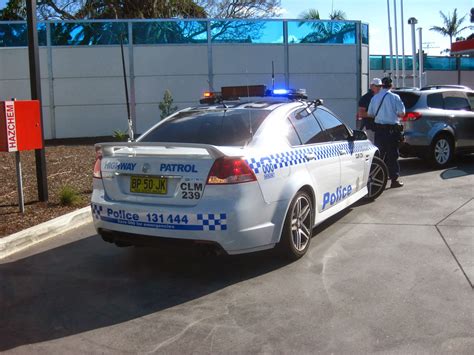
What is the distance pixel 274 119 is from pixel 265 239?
124cm

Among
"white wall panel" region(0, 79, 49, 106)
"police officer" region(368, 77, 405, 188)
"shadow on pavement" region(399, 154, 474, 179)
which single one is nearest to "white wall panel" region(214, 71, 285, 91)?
"white wall panel" region(0, 79, 49, 106)

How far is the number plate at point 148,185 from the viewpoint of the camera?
446 centimetres

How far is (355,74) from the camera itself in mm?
18141

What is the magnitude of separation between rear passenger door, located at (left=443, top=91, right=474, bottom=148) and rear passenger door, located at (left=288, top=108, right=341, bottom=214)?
5447 millimetres

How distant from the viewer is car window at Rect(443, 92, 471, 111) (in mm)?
10461

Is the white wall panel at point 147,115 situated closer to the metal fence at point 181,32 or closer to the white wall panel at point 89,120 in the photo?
the white wall panel at point 89,120

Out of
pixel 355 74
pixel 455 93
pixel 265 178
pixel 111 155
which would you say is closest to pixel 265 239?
pixel 265 178

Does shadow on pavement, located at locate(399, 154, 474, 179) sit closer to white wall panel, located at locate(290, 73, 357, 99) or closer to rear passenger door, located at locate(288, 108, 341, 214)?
rear passenger door, located at locate(288, 108, 341, 214)

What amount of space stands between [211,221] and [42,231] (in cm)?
263

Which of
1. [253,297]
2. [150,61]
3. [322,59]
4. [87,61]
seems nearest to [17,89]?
[87,61]

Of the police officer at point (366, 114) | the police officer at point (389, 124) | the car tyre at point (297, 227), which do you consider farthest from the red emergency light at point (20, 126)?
the police officer at point (366, 114)

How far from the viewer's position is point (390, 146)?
8562mm

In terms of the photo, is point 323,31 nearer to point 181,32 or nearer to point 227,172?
point 181,32

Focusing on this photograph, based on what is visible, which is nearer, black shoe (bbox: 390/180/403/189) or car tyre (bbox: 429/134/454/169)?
black shoe (bbox: 390/180/403/189)
